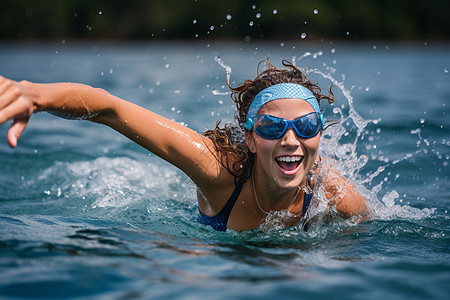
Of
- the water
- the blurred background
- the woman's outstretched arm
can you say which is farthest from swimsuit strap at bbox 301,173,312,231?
the blurred background

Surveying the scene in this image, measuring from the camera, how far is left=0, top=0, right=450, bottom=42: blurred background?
1961 inches

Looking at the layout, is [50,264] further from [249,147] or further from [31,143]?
[31,143]

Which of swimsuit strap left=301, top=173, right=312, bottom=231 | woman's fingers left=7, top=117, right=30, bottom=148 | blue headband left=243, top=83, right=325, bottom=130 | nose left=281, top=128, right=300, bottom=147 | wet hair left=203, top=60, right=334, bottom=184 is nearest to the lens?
woman's fingers left=7, top=117, right=30, bottom=148

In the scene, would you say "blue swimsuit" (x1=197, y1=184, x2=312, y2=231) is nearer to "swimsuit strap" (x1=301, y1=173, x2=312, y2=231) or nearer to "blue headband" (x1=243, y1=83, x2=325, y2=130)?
"swimsuit strap" (x1=301, y1=173, x2=312, y2=231)

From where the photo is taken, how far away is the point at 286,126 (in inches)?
163

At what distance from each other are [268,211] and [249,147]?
2.06 ft

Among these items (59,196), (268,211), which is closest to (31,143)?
(59,196)

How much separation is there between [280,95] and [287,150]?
45 cm

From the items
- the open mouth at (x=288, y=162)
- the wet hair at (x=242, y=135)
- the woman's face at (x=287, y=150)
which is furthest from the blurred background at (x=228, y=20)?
the open mouth at (x=288, y=162)

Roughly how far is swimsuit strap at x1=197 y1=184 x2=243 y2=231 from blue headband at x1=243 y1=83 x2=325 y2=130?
1.86 ft

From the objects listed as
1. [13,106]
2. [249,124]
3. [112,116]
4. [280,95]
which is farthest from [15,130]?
[280,95]

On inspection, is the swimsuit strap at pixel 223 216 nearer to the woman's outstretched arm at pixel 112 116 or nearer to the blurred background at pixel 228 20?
the woman's outstretched arm at pixel 112 116

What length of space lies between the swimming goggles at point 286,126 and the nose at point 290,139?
2 centimetres

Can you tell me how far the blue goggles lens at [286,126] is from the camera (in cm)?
414
